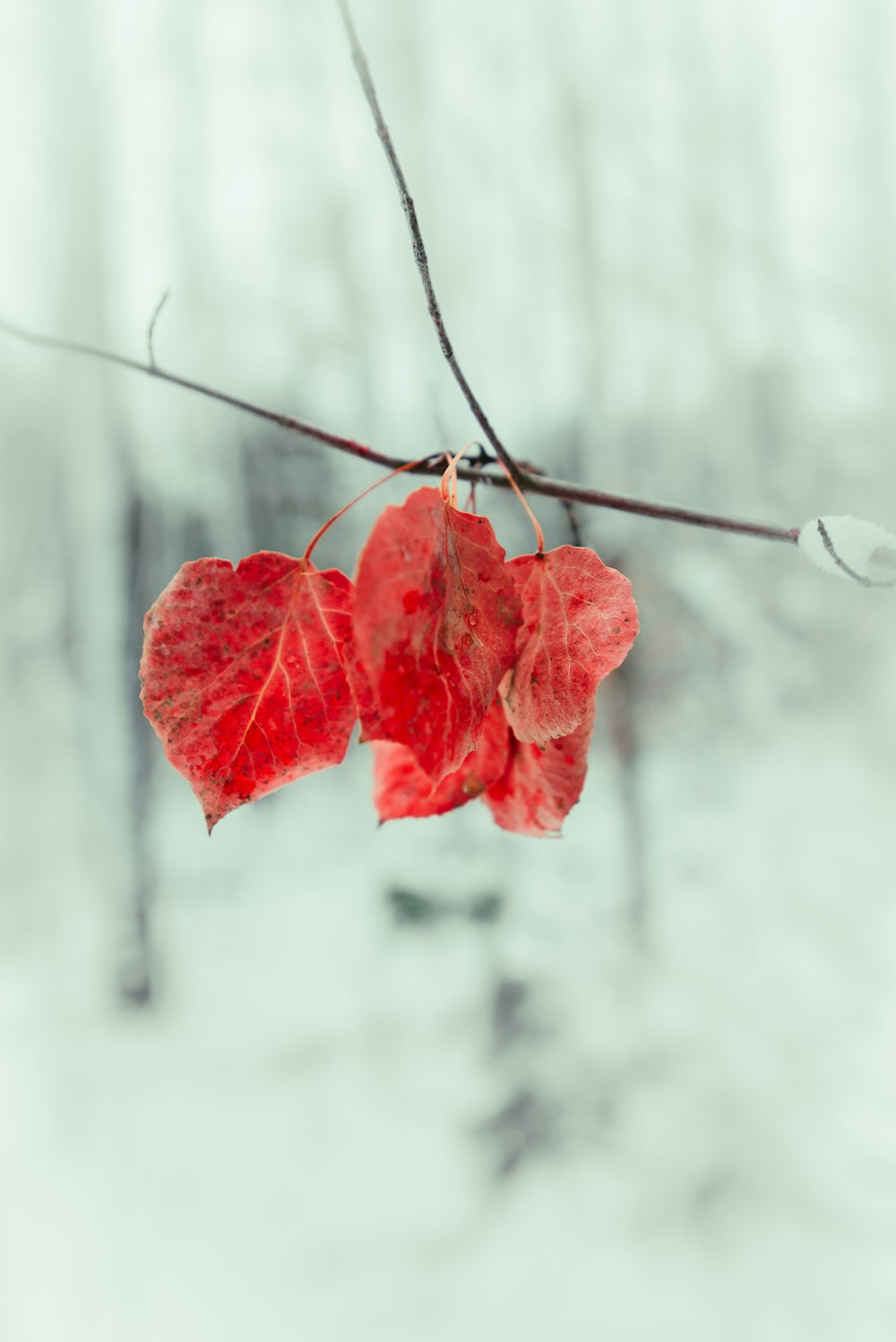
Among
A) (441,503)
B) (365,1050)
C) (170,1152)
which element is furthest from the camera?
(365,1050)

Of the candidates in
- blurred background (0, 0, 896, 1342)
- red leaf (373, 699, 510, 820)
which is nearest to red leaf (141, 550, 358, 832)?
red leaf (373, 699, 510, 820)

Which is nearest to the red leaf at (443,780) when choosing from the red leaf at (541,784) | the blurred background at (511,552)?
the red leaf at (541,784)

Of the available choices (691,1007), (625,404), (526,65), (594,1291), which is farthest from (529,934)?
(526,65)

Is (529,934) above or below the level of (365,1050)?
above

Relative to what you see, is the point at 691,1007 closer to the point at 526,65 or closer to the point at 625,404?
the point at 625,404

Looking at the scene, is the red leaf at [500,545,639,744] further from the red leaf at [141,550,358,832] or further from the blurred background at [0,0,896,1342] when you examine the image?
the blurred background at [0,0,896,1342]

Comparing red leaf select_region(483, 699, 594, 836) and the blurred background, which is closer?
red leaf select_region(483, 699, 594, 836)

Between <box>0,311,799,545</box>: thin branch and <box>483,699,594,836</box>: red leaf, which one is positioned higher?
<box>0,311,799,545</box>: thin branch

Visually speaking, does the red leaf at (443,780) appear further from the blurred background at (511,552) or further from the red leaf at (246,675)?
the blurred background at (511,552)
